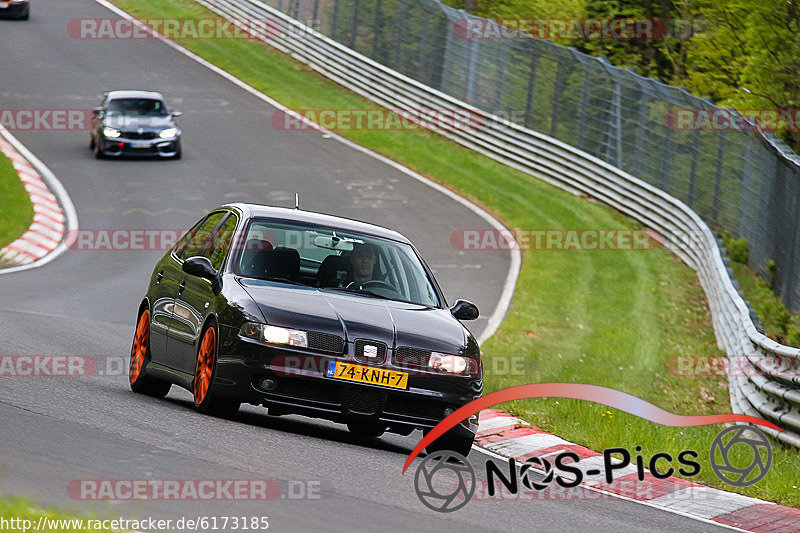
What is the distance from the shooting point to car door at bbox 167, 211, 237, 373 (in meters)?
9.71

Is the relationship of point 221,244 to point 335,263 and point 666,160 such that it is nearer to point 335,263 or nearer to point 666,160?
point 335,263

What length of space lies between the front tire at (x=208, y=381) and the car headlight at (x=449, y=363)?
1.36 m

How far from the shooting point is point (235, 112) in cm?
3756

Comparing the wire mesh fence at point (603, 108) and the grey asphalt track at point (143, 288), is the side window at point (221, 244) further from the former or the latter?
the wire mesh fence at point (603, 108)

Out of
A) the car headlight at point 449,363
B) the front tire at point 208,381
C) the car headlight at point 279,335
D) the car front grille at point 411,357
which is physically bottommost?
the front tire at point 208,381

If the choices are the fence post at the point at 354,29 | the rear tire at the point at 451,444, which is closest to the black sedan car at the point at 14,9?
the fence post at the point at 354,29

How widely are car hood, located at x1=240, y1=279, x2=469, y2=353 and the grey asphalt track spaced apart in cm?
77

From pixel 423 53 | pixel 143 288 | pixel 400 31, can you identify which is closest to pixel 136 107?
pixel 423 53

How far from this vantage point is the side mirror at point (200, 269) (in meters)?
9.66

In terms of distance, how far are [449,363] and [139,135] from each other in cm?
2342

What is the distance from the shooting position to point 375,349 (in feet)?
29.3

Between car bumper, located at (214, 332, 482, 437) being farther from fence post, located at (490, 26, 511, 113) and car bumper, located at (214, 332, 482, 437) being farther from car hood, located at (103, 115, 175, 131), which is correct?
fence post, located at (490, 26, 511, 113)

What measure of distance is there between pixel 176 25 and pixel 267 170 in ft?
60.1

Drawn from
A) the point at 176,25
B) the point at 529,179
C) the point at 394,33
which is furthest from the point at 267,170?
the point at 176,25
